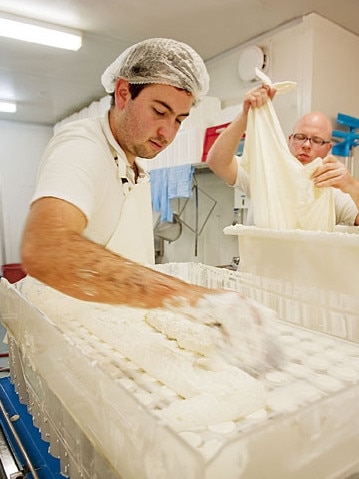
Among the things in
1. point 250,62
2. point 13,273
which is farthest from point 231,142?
point 13,273

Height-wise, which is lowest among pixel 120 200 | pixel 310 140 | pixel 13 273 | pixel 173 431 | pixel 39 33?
pixel 13 273

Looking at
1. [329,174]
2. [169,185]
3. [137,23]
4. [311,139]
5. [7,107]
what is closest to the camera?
[329,174]

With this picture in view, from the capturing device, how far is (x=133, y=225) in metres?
1.15

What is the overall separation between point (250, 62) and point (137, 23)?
2.77 feet

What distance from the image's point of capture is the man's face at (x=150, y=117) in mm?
1044

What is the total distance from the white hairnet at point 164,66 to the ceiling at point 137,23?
1363mm

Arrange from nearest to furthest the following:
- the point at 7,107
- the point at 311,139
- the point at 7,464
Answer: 1. the point at 7,464
2. the point at 311,139
3. the point at 7,107

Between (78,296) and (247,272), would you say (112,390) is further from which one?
(247,272)

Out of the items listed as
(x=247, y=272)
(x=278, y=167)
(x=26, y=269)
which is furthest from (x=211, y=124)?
(x=26, y=269)

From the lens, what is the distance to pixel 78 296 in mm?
597

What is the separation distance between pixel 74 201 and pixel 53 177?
3.0 inches

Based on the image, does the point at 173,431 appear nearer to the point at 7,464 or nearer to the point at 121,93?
the point at 7,464

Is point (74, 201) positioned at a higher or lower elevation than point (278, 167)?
lower

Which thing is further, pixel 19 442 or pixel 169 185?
pixel 169 185
